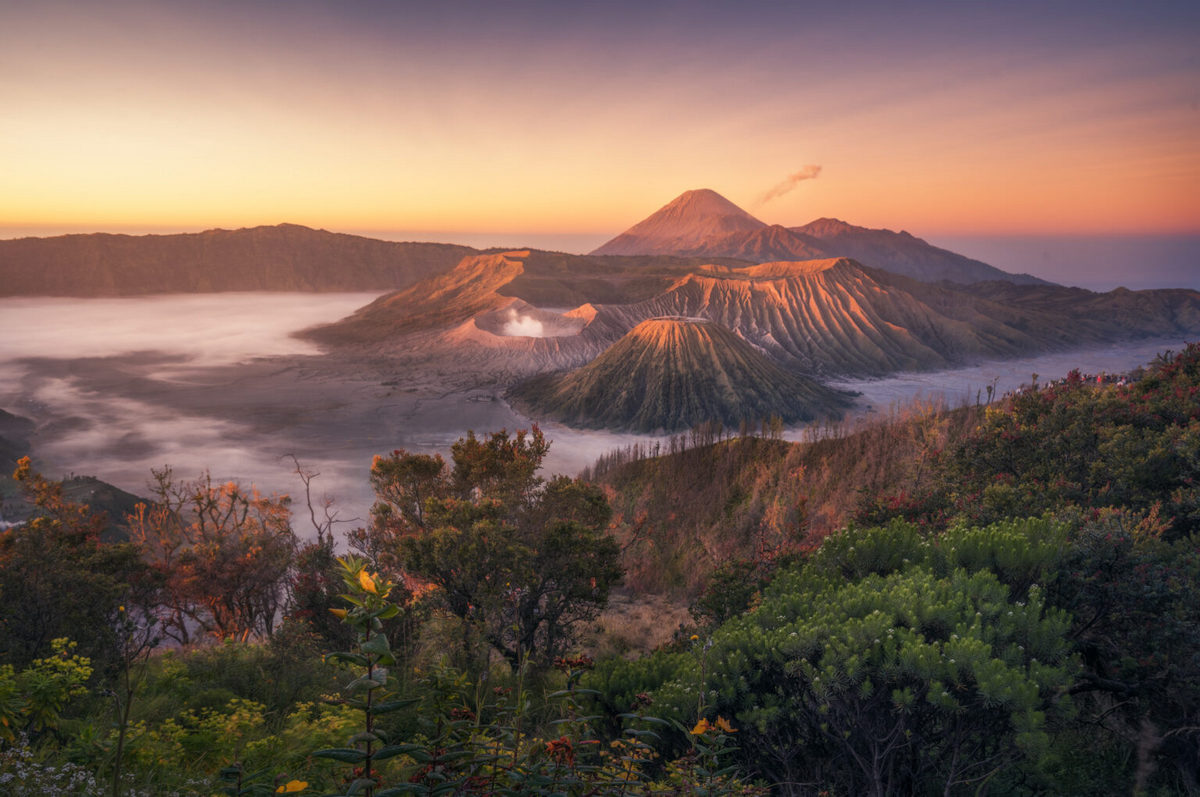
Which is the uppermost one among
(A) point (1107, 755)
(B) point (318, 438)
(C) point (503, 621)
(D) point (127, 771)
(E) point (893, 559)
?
(E) point (893, 559)

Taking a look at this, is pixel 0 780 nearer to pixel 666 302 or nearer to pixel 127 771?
pixel 127 771

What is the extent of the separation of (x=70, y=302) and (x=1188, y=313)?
277407 mm

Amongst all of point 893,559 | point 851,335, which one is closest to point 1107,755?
point 893,559

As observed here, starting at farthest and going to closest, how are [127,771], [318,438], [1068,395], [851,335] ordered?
[851,335] < [318,438] < [1068,395] < [127,771]

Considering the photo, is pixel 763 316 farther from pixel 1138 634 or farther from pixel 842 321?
pixel 1138 634

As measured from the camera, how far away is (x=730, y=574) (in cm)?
984

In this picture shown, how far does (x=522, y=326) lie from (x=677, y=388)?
109 ft

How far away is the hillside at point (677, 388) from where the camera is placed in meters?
57.0

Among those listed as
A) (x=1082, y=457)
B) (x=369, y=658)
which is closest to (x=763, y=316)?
(x=1082, y=457)

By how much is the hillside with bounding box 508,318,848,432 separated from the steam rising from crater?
19977 mm

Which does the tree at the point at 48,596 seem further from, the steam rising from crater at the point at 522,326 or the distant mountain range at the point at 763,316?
Answer: the steam rising from crater at the point at 522,326

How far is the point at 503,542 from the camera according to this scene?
9914 millimetres

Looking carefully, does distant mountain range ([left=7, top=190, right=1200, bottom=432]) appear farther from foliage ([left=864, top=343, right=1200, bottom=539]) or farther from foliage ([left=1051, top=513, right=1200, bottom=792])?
foliage ([left=1051, top=513, right=1200, bottom=792])

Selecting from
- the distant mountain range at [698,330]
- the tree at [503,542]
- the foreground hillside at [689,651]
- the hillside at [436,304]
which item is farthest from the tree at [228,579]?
the hillside at [436,304]
